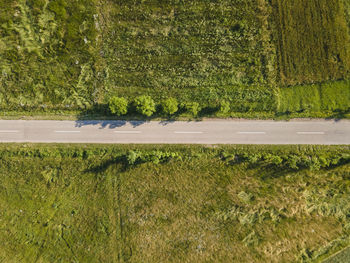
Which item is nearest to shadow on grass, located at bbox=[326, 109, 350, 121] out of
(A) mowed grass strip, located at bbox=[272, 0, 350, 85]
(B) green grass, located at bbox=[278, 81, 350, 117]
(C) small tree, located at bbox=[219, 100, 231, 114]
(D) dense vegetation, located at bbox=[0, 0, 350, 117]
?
(B) green grass, located at bbox=[278, 81, 350, 117]

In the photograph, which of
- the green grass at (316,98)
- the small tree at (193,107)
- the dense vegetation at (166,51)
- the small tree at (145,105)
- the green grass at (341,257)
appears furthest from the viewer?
the dense vegetation at (166,51)

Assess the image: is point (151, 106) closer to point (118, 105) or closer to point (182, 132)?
point (118, 105)

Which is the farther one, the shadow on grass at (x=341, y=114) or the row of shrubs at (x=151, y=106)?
the shadow on grass at (x=341, y=114)

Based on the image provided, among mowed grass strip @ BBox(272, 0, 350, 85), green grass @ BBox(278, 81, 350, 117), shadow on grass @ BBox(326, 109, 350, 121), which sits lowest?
shadow on grass @ BBox(326, 109, 350, 121)

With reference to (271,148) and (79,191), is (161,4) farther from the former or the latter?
(79,191)

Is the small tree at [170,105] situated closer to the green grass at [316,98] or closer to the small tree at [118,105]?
the small tree at [118,105]

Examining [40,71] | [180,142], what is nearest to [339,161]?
[180,142]

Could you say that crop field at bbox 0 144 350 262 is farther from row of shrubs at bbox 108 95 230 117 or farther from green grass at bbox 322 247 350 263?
row of shrubs at bbox 108 95 230 117

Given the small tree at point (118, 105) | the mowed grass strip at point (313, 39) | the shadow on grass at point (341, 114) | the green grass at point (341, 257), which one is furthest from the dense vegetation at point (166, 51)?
the green grass at point (341, 257)

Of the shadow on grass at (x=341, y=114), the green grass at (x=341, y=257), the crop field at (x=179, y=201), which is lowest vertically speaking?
the green grass at (x=341, y=257)
